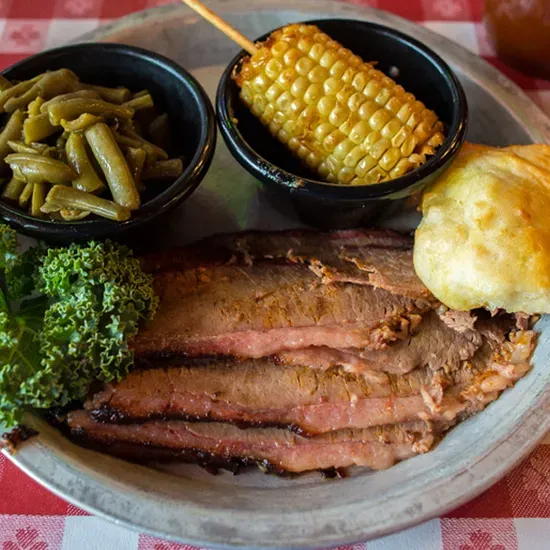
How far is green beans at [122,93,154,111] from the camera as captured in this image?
2.25 meters

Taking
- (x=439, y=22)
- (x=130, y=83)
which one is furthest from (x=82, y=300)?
(x=439, y=22)

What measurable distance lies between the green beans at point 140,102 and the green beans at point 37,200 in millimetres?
496

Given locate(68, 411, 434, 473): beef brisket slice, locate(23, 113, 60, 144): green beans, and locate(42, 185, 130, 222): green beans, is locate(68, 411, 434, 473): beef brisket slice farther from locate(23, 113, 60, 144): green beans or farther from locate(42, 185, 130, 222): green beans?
locate(23, 113, 60, 144): green beans

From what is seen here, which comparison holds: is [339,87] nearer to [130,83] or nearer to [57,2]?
[130,83]

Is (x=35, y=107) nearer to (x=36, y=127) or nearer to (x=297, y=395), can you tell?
(x=36, y=127)

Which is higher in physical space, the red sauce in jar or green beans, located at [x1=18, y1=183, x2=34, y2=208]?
the red sauce in jar

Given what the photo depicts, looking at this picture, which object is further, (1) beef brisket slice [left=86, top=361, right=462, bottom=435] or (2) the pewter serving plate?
(1) beef brisket slice [left=86, top=361, right=462, bottom=435]

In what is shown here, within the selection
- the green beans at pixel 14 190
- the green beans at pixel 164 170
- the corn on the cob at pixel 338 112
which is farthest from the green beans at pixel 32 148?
the corn on the cob at pixel 338 112

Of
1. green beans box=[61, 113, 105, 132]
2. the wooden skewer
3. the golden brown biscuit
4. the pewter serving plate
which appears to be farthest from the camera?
the wooden skewer

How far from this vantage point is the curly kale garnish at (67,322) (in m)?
1.70

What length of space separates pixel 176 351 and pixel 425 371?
85 cm

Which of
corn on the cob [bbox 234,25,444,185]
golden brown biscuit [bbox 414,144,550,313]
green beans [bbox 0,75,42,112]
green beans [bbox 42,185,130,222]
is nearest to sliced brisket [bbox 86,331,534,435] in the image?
golden brown biscuit [bbox 414,144,550,313]

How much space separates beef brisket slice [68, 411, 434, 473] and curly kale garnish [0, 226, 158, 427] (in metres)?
0.24

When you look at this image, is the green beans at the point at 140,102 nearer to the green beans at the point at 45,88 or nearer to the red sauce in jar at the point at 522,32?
the green beans at the point at 45,88
